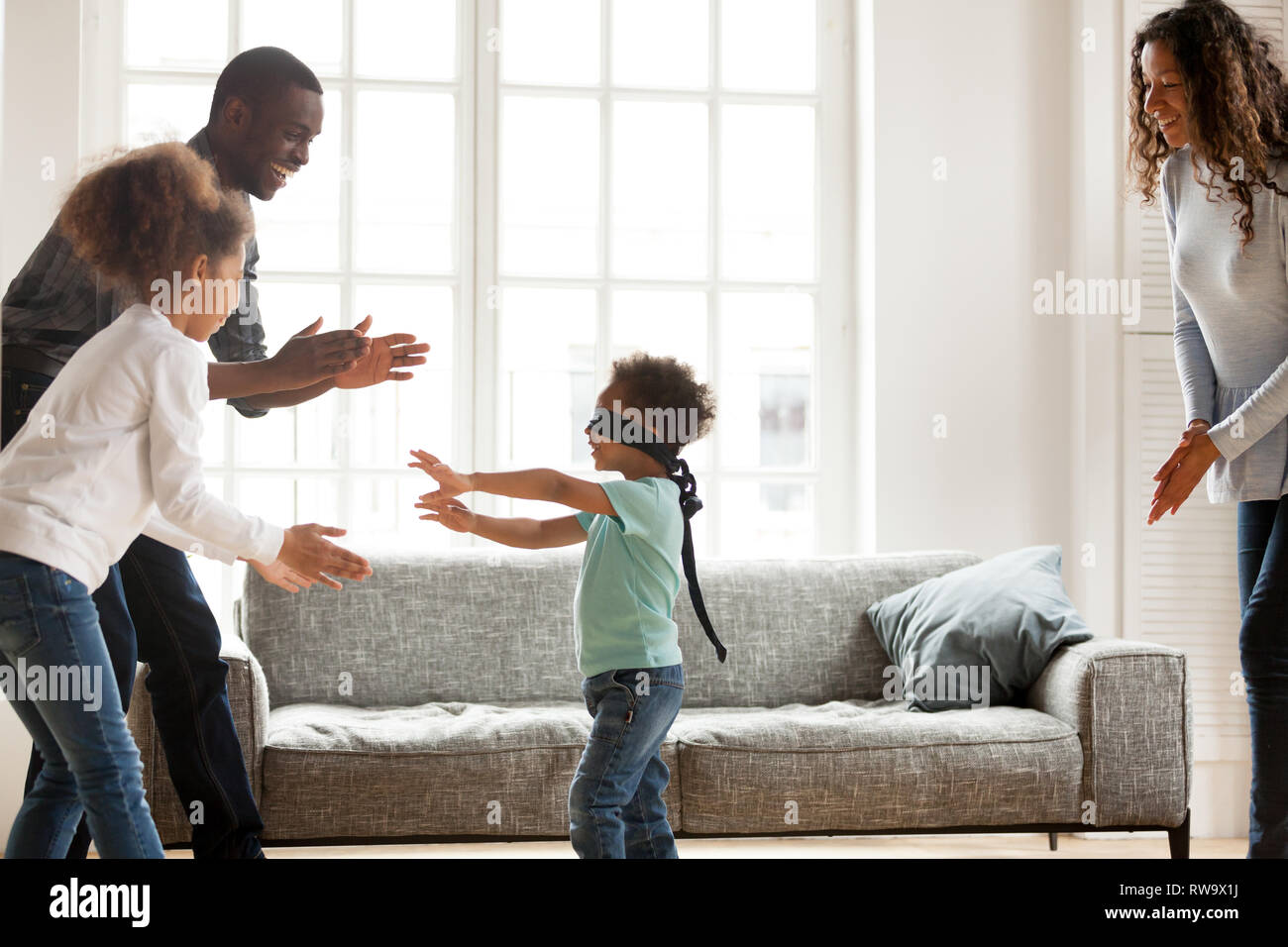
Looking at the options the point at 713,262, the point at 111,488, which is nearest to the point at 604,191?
the point at 713,262

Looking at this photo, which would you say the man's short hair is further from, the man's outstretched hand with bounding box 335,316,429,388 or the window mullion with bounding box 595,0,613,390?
the window mullion with bounding box 595,0,613,390

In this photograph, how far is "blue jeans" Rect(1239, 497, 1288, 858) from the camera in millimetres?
1904

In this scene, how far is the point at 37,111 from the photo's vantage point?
3.08 metres

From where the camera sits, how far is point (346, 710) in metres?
2.61

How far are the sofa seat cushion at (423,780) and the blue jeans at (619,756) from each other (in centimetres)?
38

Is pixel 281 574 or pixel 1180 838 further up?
pixel 281 574

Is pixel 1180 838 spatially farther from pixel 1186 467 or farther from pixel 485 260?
pixel 485 260

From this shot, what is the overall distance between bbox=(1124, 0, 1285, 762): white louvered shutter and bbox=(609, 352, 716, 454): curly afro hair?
181 centimetres

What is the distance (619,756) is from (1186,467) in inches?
42.0

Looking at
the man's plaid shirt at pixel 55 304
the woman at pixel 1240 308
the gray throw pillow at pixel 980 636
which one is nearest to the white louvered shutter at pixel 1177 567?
the gray throw pillow at pixel 980 636

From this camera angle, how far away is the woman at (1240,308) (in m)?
1.93

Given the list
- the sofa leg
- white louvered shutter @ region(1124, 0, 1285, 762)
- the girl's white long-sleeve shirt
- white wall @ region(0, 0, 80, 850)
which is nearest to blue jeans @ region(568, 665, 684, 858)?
the girl's white long-sleeve shirt

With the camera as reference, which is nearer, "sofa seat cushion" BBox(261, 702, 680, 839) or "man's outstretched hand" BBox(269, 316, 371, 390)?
"man's outstretched hand" BBox(269, 316, 371, 390)

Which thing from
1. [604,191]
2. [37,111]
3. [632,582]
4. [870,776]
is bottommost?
[870,776]
